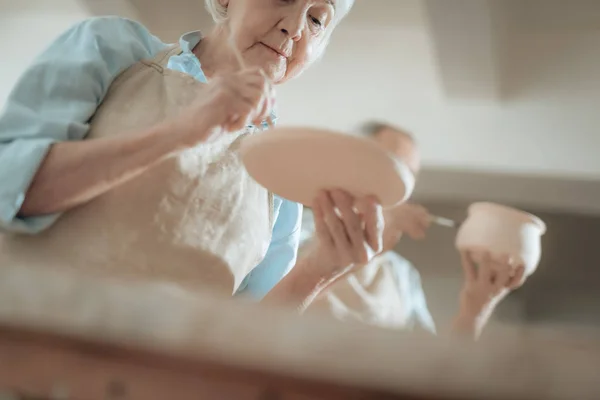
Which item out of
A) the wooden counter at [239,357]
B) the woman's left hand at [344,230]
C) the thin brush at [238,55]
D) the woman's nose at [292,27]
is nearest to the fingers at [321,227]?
the woman's left hand at [344,230]

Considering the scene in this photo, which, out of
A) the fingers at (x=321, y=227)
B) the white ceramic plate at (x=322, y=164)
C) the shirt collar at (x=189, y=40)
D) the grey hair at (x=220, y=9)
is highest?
the grey hair at (x=220, y=9)

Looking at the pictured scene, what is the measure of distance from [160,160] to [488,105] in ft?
4.51

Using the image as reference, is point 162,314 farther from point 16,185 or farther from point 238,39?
point 238,39

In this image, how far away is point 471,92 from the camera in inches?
76.0

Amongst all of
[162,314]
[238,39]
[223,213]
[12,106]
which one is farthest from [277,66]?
[162,314]

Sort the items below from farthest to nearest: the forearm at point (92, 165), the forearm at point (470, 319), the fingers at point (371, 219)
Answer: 1. the forearm at point (470, 319)
2. the fingers at point (371, 219)
3. the forearm at point (92, 165)

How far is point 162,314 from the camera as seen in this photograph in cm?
40

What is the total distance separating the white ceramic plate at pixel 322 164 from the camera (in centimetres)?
76

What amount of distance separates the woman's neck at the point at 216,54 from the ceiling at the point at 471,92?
2.61ft

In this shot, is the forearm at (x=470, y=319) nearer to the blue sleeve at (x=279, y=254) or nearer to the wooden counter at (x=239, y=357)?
the blue sleeve at (x=279, y=254)

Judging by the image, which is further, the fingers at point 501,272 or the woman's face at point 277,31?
the fingers at point 501,272

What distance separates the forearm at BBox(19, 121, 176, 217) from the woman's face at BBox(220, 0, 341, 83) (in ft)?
0.81

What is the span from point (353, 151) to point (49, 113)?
32cm

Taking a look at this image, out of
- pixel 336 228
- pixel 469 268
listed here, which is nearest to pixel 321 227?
pixel 336 228
